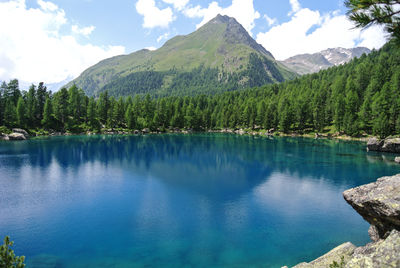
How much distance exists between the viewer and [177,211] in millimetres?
32438

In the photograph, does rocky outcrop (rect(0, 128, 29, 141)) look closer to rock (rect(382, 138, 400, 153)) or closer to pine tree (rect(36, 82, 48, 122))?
pine tree (rect(36, 82, 48, 122))

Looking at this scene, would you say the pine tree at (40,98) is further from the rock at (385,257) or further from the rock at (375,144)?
the rock at (375,144)

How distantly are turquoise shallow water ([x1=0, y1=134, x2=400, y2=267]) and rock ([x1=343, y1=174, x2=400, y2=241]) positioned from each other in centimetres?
718

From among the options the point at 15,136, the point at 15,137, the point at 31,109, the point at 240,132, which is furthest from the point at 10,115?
the point at 240,132

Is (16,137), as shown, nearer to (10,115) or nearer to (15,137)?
(15,137)

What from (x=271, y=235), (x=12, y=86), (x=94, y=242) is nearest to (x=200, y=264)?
(x=271, y=235)

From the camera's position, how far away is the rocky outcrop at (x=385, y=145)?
3077 inches

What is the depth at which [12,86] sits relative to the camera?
12444 centimetres

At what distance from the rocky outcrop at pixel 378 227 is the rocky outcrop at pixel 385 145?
7797cm

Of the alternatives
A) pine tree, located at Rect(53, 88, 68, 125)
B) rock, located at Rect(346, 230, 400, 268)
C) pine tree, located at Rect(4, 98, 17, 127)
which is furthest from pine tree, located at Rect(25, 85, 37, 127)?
rock, located at Rect(346, 230, 400, 268)

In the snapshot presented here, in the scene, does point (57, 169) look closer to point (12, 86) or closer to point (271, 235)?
point (271, 235)

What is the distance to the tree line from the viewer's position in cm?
11094

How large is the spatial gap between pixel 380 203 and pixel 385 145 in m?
81.9

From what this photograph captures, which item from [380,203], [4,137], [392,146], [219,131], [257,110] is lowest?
[392,146]
